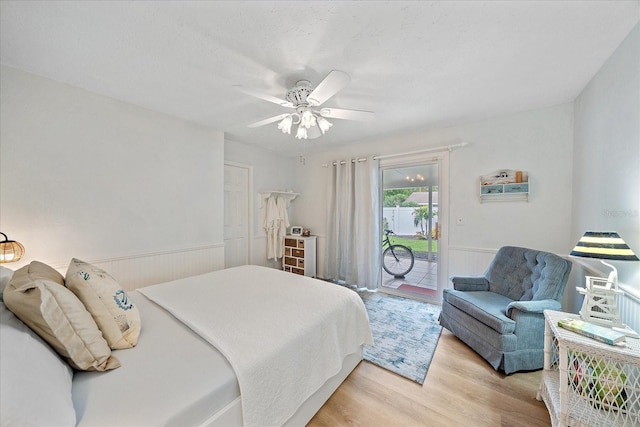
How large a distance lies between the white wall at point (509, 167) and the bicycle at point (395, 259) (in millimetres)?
723

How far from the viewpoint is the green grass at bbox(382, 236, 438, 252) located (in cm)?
346

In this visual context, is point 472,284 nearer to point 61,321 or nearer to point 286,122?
point 286,122

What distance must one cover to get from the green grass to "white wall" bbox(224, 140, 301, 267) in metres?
2.26

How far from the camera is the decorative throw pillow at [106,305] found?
45.3 inches

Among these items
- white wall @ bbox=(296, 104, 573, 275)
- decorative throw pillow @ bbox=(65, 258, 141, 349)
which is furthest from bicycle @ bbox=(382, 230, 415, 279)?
decorative throw pillow @ bbox=(65, 258, 141, 349)

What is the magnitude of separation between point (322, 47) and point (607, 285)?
2.31 meters

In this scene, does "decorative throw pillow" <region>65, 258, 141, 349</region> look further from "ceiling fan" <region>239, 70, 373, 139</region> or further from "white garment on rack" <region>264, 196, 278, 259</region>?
"white garment on rack" <region>264, 196, 278, 259</region>

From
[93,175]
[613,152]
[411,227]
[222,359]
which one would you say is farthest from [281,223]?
[613,152]

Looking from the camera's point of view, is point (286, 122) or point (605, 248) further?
point (286, 122)

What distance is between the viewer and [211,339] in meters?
1.25

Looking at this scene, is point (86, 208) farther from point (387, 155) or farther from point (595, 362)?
point (595, 362)

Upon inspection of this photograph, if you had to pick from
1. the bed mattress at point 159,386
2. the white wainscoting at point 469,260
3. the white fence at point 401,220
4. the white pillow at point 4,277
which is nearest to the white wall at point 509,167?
the white wainscoting at point 469,260

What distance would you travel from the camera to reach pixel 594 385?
4.21ft

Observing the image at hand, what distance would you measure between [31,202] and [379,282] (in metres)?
4.10
